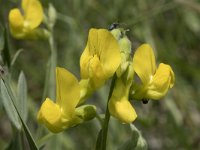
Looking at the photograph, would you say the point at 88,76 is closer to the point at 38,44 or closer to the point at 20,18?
the point at 20,18

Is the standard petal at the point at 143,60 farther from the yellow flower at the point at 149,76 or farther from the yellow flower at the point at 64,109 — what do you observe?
the yellow flower at the point at 64,109

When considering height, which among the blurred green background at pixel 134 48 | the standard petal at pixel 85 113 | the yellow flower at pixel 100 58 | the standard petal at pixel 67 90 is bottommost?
the blurred green background at pixel 134 48

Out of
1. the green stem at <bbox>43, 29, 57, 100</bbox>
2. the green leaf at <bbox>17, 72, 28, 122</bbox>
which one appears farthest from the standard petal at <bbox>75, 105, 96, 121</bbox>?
the green stem at <bbox>43, 29, 57, 100</bbox>

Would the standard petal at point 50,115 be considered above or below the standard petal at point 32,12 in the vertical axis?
below

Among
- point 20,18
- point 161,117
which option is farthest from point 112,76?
point 161,117

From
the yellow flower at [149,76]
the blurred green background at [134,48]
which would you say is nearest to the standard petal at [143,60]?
the yellow flower at [149,76]

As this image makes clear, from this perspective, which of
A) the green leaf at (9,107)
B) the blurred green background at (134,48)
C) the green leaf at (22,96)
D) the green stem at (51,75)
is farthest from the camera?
the blurred green background at (134,48)

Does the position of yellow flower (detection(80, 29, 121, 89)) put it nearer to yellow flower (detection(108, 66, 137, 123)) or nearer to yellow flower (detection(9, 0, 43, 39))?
yellow flower (detection(108, 66, 137, 123))
